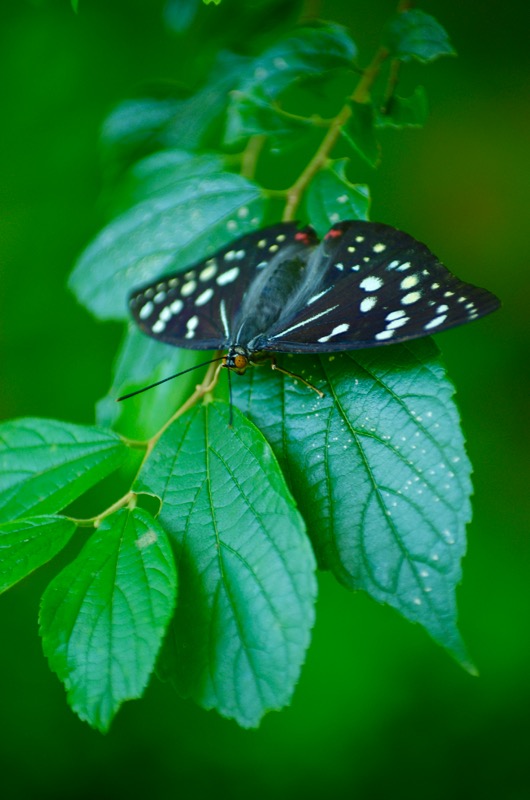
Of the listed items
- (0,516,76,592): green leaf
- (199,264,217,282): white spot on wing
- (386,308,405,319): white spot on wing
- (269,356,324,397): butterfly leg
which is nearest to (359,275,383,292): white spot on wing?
(386,308,405,319): white spot on wing

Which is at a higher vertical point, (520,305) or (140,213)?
(520,305)

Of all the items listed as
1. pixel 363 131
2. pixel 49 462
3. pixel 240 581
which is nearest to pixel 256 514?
pixel 240 581

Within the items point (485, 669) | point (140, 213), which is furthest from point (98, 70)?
point (485, 669)

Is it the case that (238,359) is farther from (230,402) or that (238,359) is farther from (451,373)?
(451,373)

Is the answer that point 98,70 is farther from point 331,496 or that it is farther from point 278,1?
point 331,496

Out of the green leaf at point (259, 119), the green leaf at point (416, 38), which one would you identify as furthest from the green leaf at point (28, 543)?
the green leaf at point (416, 38)

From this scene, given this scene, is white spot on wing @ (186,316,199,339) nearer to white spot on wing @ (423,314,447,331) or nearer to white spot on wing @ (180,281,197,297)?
white spot on wing @ (180,281,197,297)
